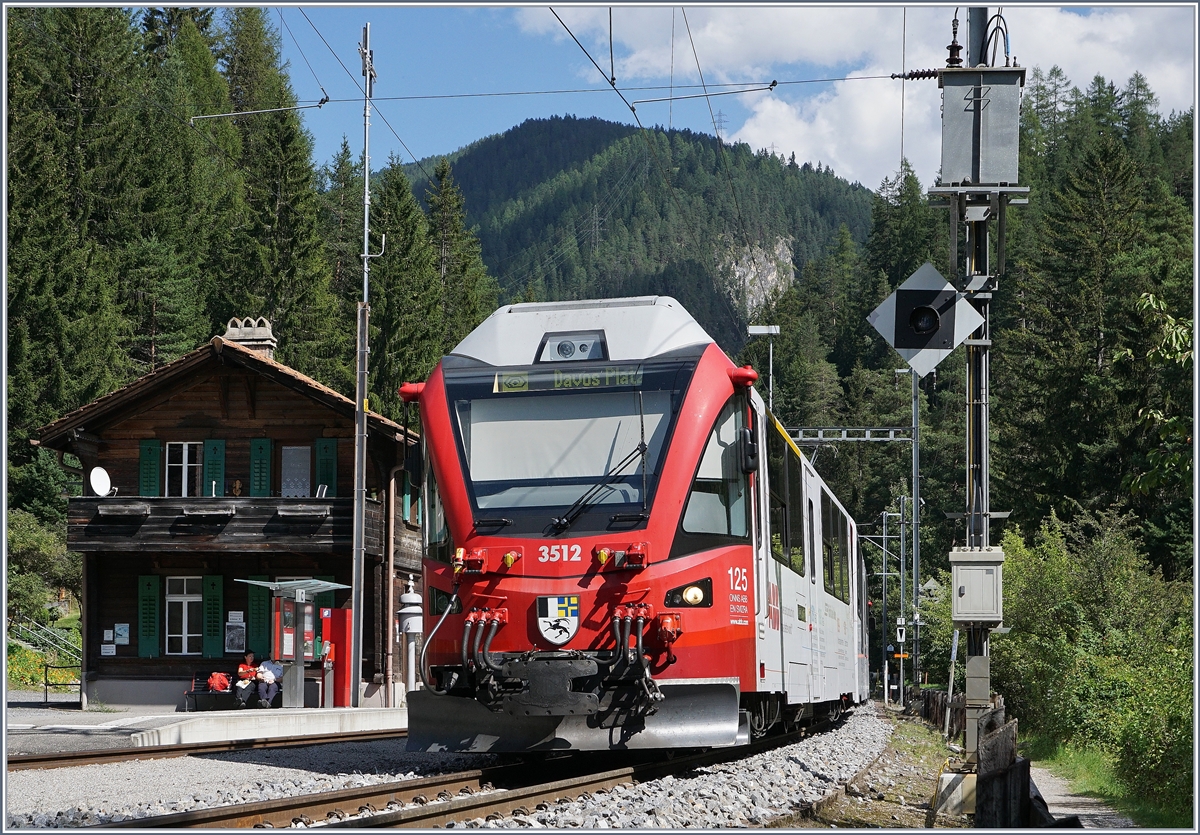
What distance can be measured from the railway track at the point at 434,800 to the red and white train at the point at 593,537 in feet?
1.70

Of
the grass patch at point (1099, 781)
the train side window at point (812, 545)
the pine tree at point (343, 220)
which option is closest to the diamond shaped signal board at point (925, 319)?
the grass patch at point (1099, 781)

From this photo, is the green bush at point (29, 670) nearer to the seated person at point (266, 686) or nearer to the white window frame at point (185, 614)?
the white window frame at point (185, 614)

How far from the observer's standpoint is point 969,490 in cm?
998

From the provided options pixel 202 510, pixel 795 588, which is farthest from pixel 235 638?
pixel 795 588

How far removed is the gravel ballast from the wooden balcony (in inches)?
610

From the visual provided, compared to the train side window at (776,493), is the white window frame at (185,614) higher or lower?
lower

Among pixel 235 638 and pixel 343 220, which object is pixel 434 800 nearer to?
pixel 235 638

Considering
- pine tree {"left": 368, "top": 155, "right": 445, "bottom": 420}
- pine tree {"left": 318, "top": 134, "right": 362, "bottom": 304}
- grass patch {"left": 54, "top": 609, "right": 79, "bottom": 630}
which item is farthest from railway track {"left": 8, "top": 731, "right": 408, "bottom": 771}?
pine tree {"left": 318, "top": 134, "right": 362, "bottom": 304}

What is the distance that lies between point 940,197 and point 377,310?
56.6 metres

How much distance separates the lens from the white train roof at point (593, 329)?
11734 mm

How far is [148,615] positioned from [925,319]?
25.7 m

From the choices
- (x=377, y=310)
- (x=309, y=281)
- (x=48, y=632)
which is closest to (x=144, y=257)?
(x=309, y=281)

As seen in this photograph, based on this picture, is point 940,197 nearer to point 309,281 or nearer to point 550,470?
point 550,470

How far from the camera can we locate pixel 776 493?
13.0 meters
